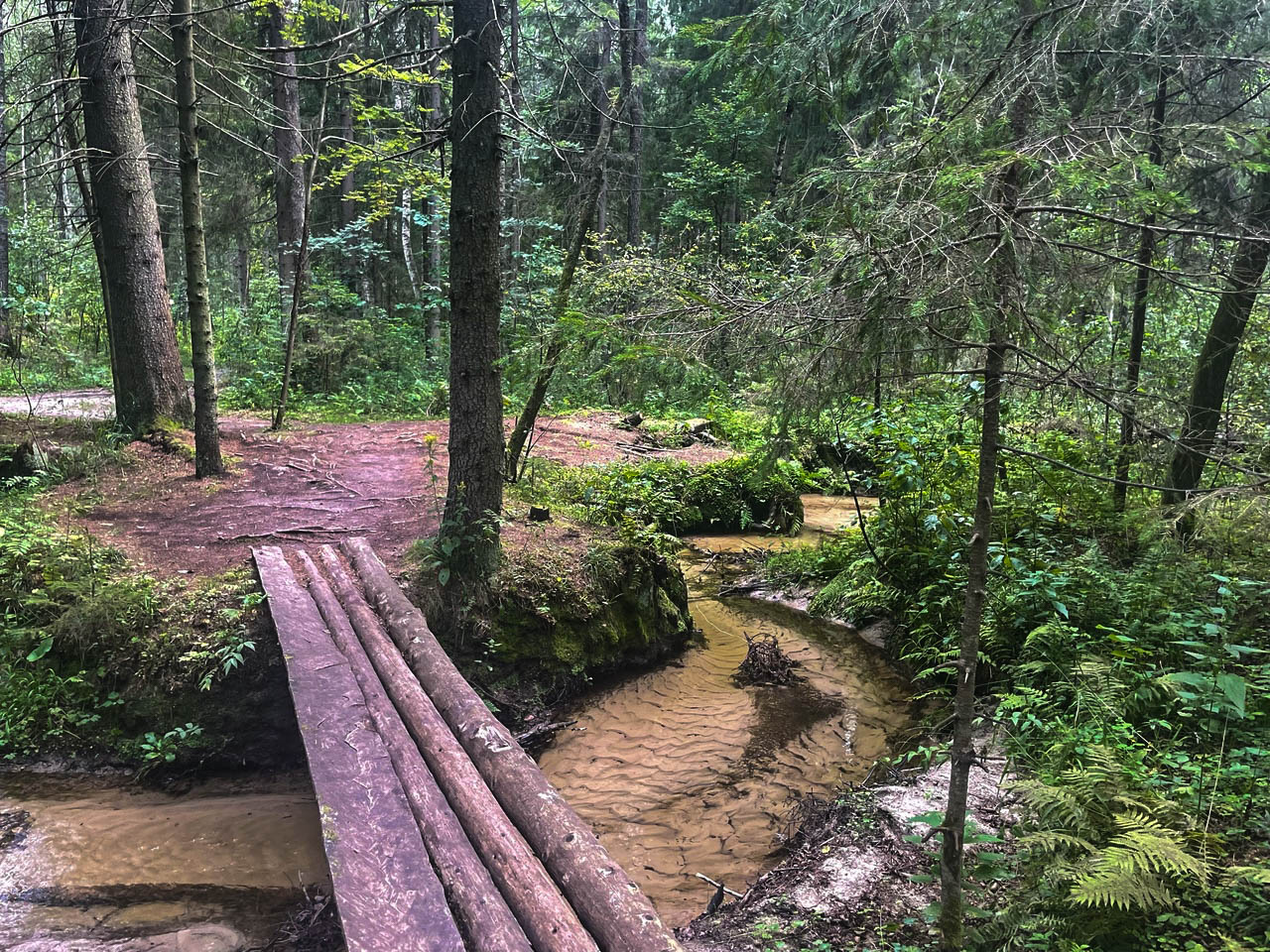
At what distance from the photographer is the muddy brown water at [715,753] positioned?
445 centimetres

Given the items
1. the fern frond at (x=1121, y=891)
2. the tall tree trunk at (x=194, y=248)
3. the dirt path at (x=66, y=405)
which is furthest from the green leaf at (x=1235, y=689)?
the dirt path at (x=66, y=405)

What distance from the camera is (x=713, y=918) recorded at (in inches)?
142

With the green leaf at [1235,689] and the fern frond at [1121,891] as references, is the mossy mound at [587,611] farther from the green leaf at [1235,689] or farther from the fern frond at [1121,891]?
the green leaf at [1235,689]

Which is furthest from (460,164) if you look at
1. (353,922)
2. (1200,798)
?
(1200,798)

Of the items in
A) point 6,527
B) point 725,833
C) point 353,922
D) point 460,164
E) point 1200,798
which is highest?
point 460,164

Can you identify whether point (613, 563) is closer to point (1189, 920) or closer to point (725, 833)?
point (725, 833)

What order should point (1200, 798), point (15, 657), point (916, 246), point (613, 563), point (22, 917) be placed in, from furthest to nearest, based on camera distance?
1. point (613, 563)
2. point (15, 657)
3. point (22, 917)
4. point (1200, 798)
5. point (916, 246)

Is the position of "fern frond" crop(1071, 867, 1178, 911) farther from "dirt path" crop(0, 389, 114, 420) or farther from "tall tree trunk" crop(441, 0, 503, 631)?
"dirt path" crop(0, 389, 114, 420)

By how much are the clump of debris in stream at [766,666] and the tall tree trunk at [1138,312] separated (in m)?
3.30

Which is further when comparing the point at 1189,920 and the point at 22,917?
the point at 22,917

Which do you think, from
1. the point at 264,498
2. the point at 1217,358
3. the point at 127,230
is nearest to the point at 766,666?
the point at 1217,358

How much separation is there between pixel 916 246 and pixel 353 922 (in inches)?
139

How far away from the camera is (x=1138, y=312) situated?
653 centimetres

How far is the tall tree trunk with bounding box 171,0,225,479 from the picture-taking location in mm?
7043
